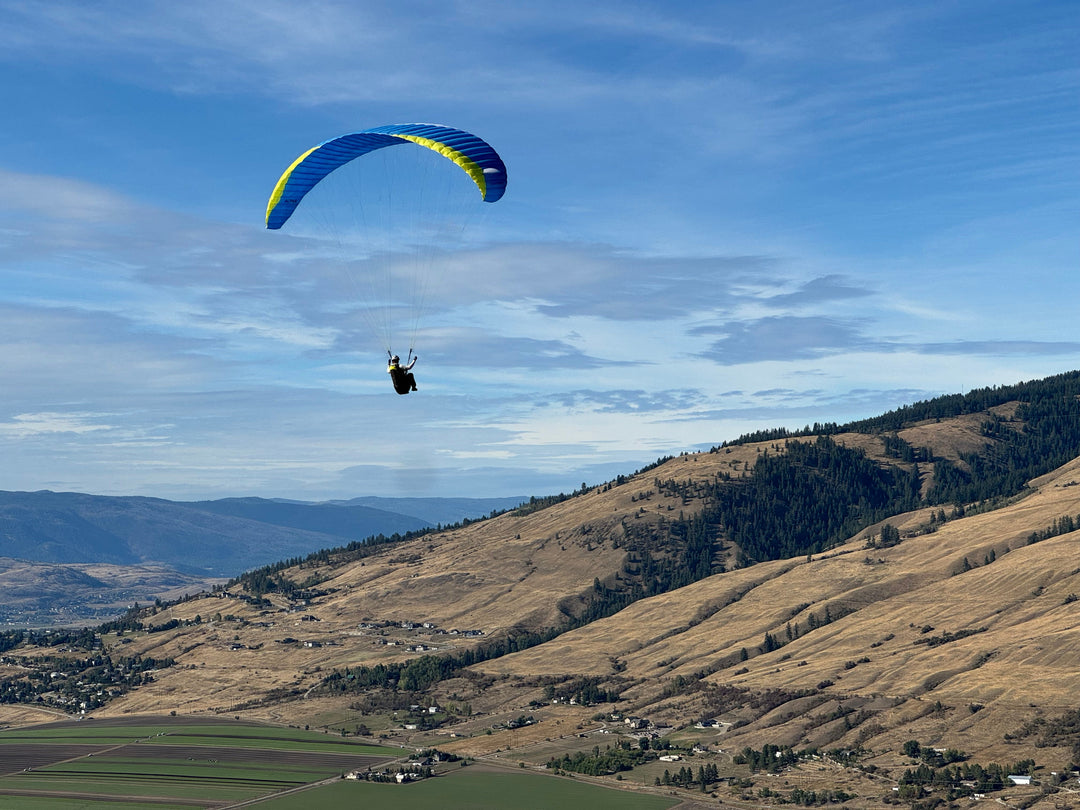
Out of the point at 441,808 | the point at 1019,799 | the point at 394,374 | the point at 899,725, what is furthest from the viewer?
the point at 899,725

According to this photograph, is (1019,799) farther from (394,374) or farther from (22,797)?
(22,797)

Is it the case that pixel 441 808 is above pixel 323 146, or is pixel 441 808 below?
below

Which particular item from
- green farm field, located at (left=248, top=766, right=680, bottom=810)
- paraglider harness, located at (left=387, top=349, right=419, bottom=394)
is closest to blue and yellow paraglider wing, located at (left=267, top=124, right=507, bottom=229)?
paraglider harness, located at (left=387, top=349, right=419, bottom=394)

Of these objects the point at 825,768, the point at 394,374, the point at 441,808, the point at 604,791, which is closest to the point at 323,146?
the point at 394,374

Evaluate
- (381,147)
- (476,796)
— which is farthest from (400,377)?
(476,796)

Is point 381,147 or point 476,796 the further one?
point 476,796

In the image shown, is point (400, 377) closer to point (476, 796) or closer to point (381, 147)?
point (381, 147)

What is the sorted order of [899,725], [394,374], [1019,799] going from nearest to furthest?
1. [394,374]
2. [1019,799]
3. [899,725]

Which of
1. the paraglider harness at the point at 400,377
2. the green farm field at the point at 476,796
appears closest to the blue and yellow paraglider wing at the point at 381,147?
the paraglider harness at the point at 400,377

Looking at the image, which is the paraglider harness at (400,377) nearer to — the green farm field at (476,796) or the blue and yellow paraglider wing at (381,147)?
the blue and yellow paraglider wing at (381,147)
